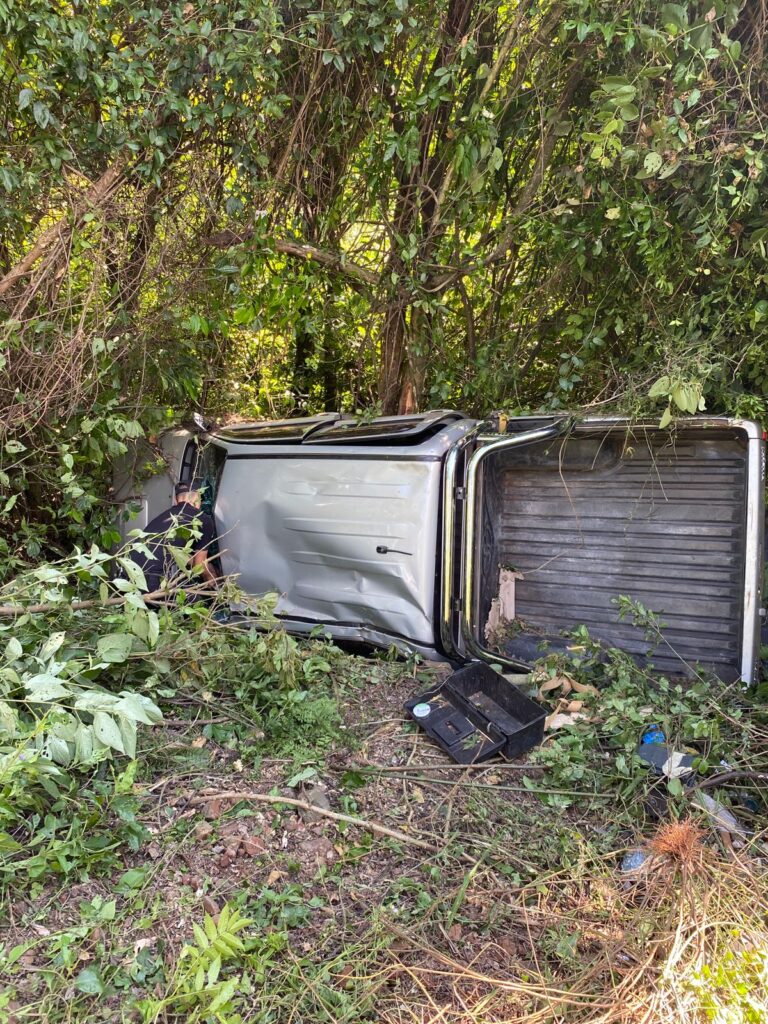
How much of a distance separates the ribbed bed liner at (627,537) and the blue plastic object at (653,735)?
0.62m

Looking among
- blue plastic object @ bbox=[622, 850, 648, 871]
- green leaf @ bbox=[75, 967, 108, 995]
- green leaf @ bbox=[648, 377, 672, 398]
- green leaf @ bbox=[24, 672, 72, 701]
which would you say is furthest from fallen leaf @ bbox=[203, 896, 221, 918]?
green leaf @ bbox=[648, 377, 672, 398]

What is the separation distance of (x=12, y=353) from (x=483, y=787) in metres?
3.31

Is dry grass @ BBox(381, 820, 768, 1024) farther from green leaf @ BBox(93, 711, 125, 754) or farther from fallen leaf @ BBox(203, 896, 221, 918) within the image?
green leaf @ BBox(93, 711, 125, 754)

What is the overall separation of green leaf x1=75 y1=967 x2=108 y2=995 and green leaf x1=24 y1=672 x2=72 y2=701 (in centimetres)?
65

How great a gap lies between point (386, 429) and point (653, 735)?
6.57 ft

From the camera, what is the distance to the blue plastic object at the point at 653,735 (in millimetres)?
2443

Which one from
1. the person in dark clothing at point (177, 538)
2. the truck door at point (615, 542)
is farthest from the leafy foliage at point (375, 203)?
the person in dark clothing at point (177, 538)

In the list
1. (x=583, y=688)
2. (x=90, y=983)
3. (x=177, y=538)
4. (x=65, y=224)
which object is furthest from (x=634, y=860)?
(x=65, y=224)

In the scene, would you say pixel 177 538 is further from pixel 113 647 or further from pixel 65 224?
pixel 65 224

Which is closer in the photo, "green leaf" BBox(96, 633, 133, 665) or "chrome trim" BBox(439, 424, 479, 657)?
"green leaf" BBox(96, 633, 133, 665)

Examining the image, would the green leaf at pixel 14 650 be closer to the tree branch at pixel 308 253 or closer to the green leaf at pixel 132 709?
the green leaf at pixel 132 709

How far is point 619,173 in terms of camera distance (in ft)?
10.3

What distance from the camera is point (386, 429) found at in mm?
3438

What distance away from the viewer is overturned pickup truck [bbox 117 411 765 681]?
2967 millimetres
